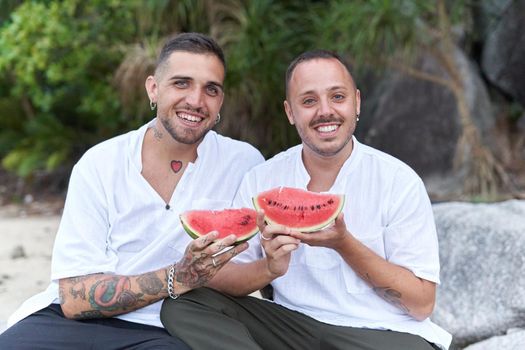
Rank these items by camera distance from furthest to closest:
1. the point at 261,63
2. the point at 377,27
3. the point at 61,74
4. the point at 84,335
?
1. the point at 61,74
2. the point at 261,63
3. the point at 377,27
4. the point at 84,335

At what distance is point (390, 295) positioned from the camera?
10.1ft

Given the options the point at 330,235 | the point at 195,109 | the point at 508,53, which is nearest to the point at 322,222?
the point at 330,235

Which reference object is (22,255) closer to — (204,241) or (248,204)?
(248,204)

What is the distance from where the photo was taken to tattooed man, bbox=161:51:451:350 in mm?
3010

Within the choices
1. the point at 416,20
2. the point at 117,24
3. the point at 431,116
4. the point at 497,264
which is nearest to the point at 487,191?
the point at 431,116

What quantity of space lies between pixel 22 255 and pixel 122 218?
394 centimetres

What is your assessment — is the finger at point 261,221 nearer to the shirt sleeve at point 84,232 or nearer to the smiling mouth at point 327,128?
the smiling mouth at point 327,128

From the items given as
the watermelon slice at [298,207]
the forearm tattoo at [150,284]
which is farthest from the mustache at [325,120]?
the forearm tattoo at [150,284]

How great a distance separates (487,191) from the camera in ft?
25.5

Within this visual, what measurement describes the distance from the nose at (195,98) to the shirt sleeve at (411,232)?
3.10 feet

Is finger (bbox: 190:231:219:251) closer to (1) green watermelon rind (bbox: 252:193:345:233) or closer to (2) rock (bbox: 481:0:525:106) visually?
(1) green watermelon rind (bbox: 252:193:345:233)

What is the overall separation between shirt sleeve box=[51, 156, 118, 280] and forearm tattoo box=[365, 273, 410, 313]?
44.4 inches

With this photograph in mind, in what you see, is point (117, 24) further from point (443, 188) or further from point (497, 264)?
point (497, 264)

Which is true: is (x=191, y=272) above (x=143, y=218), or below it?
below
